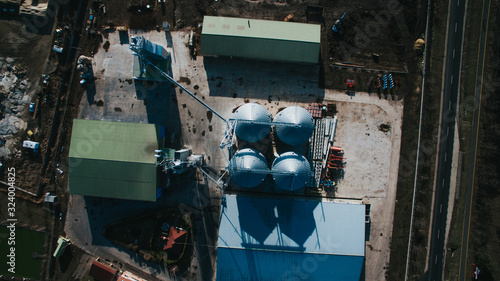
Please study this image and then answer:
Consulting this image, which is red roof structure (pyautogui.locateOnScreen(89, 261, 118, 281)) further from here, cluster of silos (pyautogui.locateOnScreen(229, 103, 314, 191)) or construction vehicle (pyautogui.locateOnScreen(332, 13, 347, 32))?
construction vehicle (pyautogui.locateOnScreen(332, 13, 347, 32))

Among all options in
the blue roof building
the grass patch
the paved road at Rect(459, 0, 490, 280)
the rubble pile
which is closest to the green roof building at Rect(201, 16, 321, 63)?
the blue roof building

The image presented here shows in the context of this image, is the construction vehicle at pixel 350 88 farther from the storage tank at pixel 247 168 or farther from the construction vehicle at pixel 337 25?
the storage tank at pixel 247 168

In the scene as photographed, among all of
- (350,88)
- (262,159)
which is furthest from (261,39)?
(262,159)

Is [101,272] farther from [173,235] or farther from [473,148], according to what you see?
[473,148]

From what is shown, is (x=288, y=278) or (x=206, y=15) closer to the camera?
(x=288, y=278)

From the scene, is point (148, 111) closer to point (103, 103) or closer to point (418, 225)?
point (103, 103)

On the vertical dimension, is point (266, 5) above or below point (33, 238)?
above

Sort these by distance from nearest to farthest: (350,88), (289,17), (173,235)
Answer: (173,235)
(350,88)
(289,17)

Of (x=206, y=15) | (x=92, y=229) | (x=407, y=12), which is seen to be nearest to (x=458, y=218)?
(x=407, y=12)
